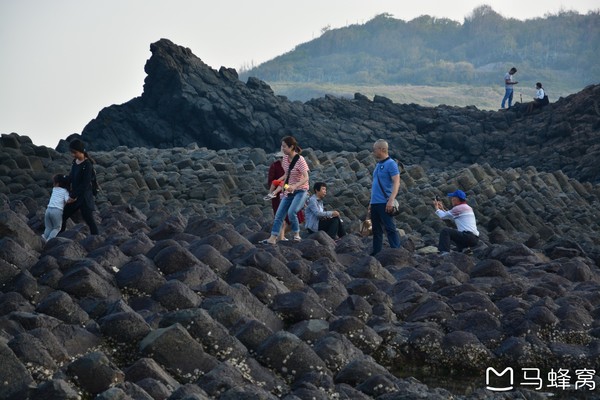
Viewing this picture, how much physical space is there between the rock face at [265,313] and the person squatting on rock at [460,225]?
1.16 feet

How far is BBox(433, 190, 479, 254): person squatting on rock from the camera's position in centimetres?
1719

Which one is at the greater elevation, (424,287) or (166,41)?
(166,41)

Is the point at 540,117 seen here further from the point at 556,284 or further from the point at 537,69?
the point at 537,69

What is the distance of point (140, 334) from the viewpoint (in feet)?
35.9

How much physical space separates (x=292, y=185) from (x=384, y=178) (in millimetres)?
1195

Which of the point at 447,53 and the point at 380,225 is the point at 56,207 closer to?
the point at 380,225

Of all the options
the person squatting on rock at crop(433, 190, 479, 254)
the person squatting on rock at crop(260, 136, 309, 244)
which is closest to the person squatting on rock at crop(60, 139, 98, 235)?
the person squatting on rock at crop(260, 136, 309, 244)

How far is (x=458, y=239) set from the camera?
17719 mm

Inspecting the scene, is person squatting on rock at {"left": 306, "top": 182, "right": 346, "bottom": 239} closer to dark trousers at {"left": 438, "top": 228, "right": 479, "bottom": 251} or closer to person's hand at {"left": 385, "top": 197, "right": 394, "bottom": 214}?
dark trousers at {"left": 438, "top": 228, "right": 479, "bottom": 251}

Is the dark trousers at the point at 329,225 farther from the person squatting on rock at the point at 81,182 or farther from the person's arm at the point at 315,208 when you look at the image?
the person squatting on rock at the point at 81,182

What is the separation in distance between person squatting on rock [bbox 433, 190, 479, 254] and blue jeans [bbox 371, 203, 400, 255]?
30.5 inches

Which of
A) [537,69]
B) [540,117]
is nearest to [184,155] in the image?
[540,117]

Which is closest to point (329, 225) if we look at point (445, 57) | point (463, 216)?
point (463, 216)

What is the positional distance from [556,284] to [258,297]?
4.73 meters
